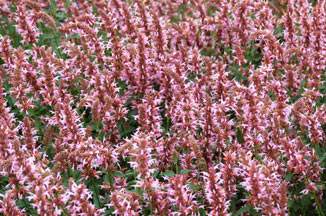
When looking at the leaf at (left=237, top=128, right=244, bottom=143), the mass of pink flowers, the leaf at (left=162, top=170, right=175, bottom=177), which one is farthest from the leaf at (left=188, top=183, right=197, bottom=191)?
the leaf at (left=237, top=128, right=244, bottom=143)

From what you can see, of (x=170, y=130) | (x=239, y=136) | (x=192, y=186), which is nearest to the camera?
(x=192, y=186)

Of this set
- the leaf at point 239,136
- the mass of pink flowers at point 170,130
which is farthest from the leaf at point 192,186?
the leaf at point 239,136

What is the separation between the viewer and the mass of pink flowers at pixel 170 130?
3.11 metres

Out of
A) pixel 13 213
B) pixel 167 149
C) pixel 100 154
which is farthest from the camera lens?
pixel 167 149

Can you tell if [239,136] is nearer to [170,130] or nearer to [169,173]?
[170,130]

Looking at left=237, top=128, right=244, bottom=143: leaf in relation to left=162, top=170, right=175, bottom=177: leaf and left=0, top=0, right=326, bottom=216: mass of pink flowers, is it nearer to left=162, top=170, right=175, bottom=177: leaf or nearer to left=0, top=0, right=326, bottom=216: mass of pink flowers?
left=0, top=0, right=326, bottom=216: mass of pink flowers

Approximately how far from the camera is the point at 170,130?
4082 mm

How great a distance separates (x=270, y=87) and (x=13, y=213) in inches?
91.6

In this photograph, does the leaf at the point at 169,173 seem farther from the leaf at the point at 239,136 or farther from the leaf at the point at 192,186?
the leaf at the point at 239,136

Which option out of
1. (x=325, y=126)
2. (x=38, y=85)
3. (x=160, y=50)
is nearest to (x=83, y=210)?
(x=38, y=85)

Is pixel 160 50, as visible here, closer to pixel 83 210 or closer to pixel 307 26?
pixel 307 26

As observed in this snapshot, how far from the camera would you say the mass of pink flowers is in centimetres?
311

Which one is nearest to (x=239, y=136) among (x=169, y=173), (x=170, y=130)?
(x=170, y=130)

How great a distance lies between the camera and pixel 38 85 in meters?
4.30
